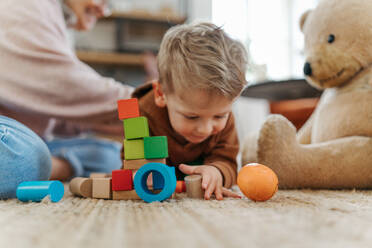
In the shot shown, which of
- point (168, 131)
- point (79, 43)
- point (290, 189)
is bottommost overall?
point (290, 189)

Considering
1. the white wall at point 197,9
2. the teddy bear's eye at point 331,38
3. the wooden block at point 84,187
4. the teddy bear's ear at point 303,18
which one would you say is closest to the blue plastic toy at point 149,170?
the wooden block at point 84,187

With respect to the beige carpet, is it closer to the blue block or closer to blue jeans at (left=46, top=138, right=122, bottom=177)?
the blue block

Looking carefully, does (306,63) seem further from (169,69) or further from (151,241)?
(151,241)

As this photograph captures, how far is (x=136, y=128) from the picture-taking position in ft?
2.17

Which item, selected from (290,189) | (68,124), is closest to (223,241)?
(290,189)

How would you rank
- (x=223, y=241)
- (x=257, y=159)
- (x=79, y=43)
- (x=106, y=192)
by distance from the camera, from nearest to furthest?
(x=223, y=241) → (x=106, y=192) → (x=257, y=159) → (x=79, y=43)

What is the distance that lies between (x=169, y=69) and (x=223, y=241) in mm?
460

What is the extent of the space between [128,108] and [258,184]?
295 mm

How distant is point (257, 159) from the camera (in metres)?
0.79

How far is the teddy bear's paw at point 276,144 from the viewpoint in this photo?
769mm

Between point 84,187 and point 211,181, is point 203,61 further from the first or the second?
point 84,187

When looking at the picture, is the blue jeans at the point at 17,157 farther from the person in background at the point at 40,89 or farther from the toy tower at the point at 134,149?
the toy tower at the point at 134,149

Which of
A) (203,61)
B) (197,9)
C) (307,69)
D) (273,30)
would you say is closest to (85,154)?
(203,61)

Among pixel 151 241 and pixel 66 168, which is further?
pixel 66 168
